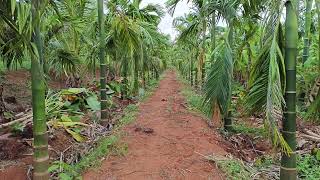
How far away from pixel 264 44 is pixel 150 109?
334 inches

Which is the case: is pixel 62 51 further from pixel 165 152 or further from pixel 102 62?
pixel 165 152

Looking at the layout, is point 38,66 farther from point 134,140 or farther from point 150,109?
point 150,109

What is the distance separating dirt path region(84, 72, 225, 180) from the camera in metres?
6.00

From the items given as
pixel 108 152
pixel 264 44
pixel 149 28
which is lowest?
pixel 108 152

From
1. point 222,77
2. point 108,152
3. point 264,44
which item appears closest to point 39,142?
point 108,152

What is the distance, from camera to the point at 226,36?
8125 mm

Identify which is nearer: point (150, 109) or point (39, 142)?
point (39, 142)

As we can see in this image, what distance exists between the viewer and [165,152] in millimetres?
7164

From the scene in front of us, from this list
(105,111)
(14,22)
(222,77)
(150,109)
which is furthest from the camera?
(150,109)

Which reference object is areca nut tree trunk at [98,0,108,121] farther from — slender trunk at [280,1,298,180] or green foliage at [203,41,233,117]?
slender trunk at [280,1,298,180]

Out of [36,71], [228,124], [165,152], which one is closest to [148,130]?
[165,152]

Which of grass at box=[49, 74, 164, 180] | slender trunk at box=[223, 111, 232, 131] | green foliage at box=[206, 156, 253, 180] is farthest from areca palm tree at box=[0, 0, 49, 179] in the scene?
slender trunk at box=[223, 111, 232, 131]

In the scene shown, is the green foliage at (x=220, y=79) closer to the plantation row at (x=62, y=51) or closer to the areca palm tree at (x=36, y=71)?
the plantation row at (x=62, y=51)

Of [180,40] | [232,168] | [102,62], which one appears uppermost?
[180,40]
